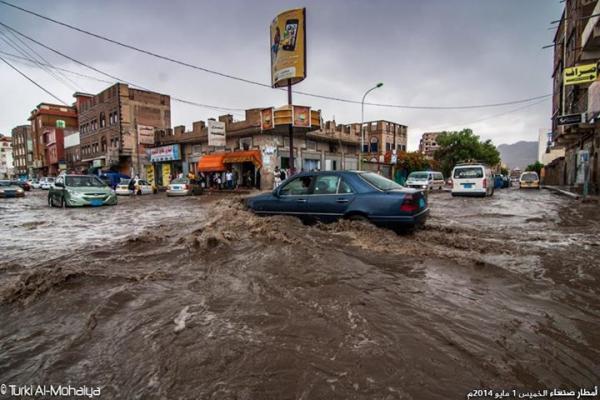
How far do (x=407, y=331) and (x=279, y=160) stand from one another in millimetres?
22365

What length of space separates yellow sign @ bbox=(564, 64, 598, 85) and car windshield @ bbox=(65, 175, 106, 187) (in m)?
24.0

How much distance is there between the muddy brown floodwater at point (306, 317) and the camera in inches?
73.9

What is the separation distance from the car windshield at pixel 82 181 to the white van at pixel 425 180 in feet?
61.1

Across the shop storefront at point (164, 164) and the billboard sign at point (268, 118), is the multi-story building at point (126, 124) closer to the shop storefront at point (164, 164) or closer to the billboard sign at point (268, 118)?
the shop storefront at point (164, 164)

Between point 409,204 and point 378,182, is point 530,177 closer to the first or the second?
point 378,182

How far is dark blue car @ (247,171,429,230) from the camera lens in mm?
5309

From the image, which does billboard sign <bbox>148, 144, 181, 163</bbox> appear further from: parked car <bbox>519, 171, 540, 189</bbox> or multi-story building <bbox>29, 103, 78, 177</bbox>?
parked car <bbox>519, 171, 540, 189</bbox>

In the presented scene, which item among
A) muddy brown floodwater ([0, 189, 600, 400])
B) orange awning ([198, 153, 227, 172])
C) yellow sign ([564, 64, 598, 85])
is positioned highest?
yellow sign ([564, 64, 598, 85])

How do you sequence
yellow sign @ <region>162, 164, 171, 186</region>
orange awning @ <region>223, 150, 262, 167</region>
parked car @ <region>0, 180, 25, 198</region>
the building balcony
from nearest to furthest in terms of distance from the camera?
the building balcony → parked car @ <region>0, 180, 25, 198</region> → orange awning @ <region>223, 150, 262, 167</region> → yellow sign @ <region>162, 164, 171, 186</region>

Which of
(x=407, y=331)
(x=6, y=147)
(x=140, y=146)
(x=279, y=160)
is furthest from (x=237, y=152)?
(x=6, y=147)

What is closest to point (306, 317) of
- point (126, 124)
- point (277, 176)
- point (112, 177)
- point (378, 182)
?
point (378, 182)

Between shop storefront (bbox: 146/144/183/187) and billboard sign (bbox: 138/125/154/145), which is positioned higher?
billboard sign (bbox: 138/125/154/145)

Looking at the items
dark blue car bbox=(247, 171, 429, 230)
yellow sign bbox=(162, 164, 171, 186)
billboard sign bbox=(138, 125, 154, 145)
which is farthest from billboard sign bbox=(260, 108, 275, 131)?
billboard sign bbox=(138, 125, 154, 145)

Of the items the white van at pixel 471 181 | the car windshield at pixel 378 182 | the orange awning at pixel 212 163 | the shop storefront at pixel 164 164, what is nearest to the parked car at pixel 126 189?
the shop storefront at pixel 164 164
